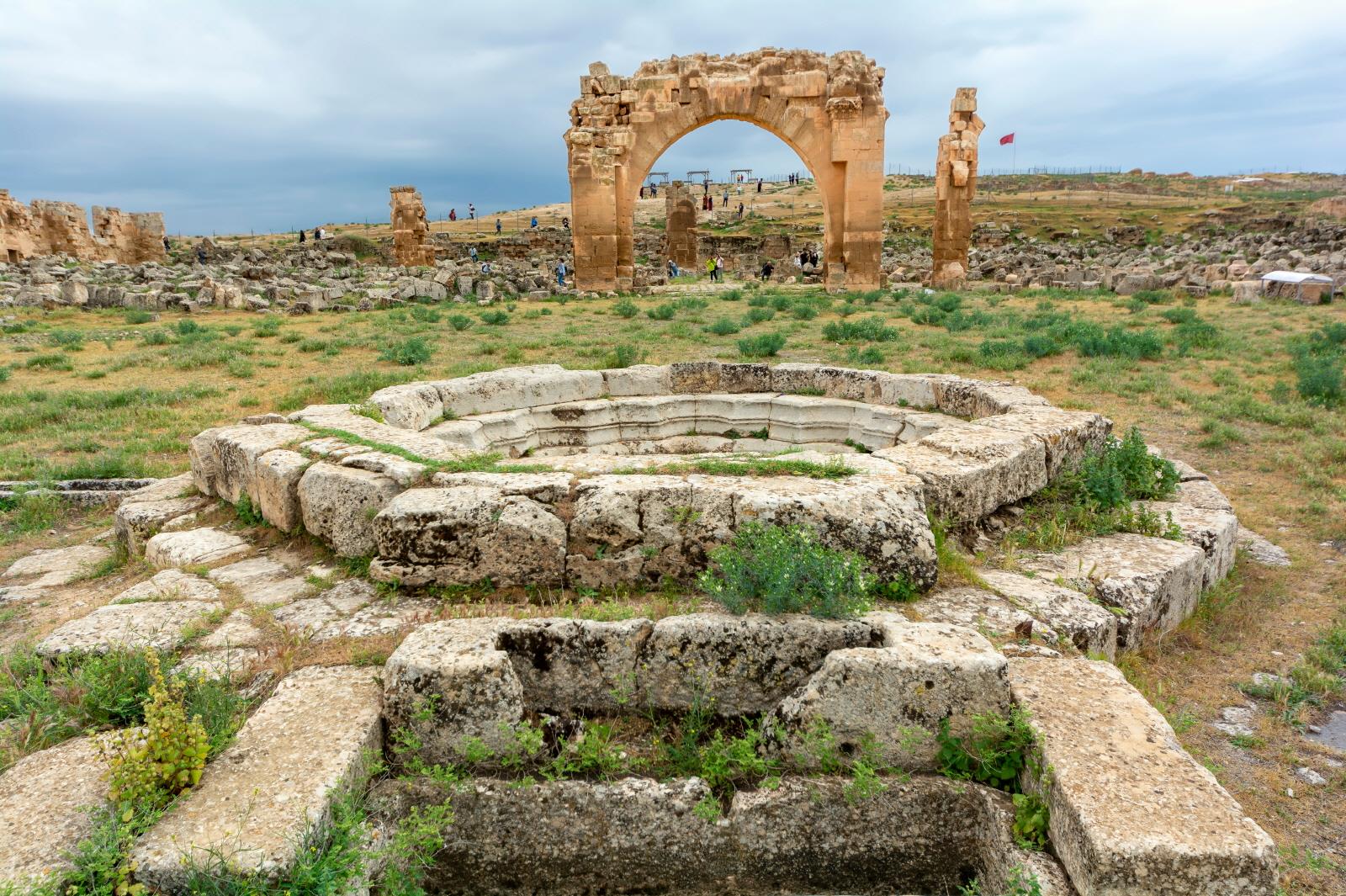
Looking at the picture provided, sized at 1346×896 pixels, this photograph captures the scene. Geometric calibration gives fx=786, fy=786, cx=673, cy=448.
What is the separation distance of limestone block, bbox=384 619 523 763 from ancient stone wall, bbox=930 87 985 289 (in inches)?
791

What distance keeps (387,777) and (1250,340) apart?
43.8 feet

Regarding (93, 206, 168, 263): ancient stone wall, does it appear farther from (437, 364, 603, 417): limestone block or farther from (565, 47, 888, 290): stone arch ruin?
(437, 364, 603, 417): limestone block

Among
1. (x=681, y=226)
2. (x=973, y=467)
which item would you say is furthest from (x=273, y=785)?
(x=681, y=226)

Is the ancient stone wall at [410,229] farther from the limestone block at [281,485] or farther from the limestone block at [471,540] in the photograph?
the limestone block at [471,540]

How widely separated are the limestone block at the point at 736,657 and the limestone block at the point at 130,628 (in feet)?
6.97

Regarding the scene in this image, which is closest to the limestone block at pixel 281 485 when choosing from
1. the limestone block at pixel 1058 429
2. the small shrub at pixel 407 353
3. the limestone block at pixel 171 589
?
the limestone block at pixel 171 589

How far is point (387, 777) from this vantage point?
278 centimetres

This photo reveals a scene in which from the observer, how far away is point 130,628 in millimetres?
3529

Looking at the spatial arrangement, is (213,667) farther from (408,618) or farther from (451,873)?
(451,873)

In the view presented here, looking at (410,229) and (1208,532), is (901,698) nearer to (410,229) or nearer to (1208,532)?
(1208,532)

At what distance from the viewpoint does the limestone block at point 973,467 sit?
166 inches

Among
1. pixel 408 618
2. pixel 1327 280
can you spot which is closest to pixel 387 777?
pixel 408 618

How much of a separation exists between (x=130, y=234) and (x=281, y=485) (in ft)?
112

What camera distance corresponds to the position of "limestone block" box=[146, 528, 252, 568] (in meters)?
4.47
